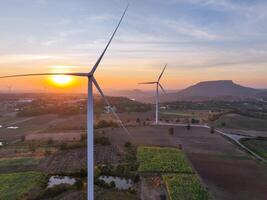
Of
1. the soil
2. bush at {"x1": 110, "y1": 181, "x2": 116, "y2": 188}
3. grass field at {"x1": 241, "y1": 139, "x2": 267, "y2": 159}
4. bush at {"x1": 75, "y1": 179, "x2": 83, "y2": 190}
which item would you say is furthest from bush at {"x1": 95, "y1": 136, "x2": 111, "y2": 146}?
grass field at {"x1": 241, "y1": 139, "x2": 267, "y2": 159}

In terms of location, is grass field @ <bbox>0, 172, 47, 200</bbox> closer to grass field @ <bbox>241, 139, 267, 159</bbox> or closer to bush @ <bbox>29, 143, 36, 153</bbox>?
bush @ <bbox>29, 143, 36, 153</bbox>

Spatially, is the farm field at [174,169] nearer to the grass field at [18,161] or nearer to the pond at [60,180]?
the pond at [60,180]

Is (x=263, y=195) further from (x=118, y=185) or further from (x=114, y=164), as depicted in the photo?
(x=114, y=164)

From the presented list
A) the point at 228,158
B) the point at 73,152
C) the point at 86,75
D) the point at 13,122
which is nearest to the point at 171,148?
the point at 228,158

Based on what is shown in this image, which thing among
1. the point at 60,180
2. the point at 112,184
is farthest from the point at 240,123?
the point at 60,180

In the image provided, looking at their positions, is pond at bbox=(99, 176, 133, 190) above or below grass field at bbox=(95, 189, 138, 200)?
below

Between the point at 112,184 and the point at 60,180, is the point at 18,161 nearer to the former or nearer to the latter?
the point at 60,180
